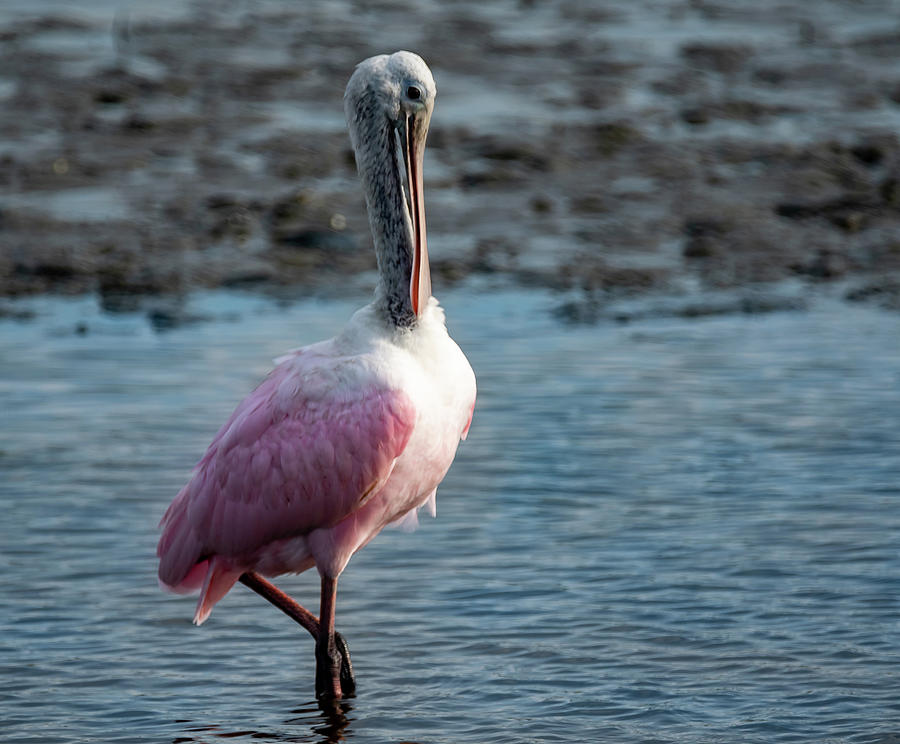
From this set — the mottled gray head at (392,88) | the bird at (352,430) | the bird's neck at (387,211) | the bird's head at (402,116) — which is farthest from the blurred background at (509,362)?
the mottled gray head at (392,88)

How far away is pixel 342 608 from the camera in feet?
22.6

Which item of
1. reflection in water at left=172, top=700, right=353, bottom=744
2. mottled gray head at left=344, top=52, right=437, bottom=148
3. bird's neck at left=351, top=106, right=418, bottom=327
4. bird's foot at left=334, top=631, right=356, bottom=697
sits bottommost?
reflection in water at left=172, top=700, right=353, bottom=744

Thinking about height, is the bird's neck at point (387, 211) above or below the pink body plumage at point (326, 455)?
above

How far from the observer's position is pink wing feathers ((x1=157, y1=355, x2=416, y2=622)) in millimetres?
5934

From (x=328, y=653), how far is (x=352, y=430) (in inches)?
30.8

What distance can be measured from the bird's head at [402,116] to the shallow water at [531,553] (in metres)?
1.36

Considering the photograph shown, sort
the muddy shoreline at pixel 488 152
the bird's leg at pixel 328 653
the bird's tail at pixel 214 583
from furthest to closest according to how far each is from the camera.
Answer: the muddy shoreline at pixel 488 152, the bird's tail at pixel 214 583, the bird's leg at pixel 328 653

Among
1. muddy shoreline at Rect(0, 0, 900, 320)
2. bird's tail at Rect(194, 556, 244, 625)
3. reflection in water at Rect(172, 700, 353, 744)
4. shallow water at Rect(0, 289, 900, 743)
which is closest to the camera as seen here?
reflection in water at Rect(172, 700, 353, 744)

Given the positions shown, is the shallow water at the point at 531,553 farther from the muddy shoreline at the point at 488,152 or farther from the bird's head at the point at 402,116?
the bird's head at the point at 402,116

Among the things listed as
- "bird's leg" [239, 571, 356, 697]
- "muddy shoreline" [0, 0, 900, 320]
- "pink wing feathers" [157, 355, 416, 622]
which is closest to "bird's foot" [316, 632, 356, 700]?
"bird's leg" [239, 571, 356, 697]

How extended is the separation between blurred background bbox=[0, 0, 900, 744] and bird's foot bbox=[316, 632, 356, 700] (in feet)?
0.19

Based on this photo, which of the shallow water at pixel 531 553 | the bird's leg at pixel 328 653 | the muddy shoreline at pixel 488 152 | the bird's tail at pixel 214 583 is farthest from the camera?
the muddy shoreline at pixel 488 152

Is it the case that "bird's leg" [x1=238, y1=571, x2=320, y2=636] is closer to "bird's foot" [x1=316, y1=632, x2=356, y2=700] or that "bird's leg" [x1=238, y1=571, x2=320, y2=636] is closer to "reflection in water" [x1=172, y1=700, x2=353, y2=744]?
"bird's foot" [x1=316, y1=632, x2=356, y2=700]

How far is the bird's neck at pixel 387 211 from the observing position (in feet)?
19.8
